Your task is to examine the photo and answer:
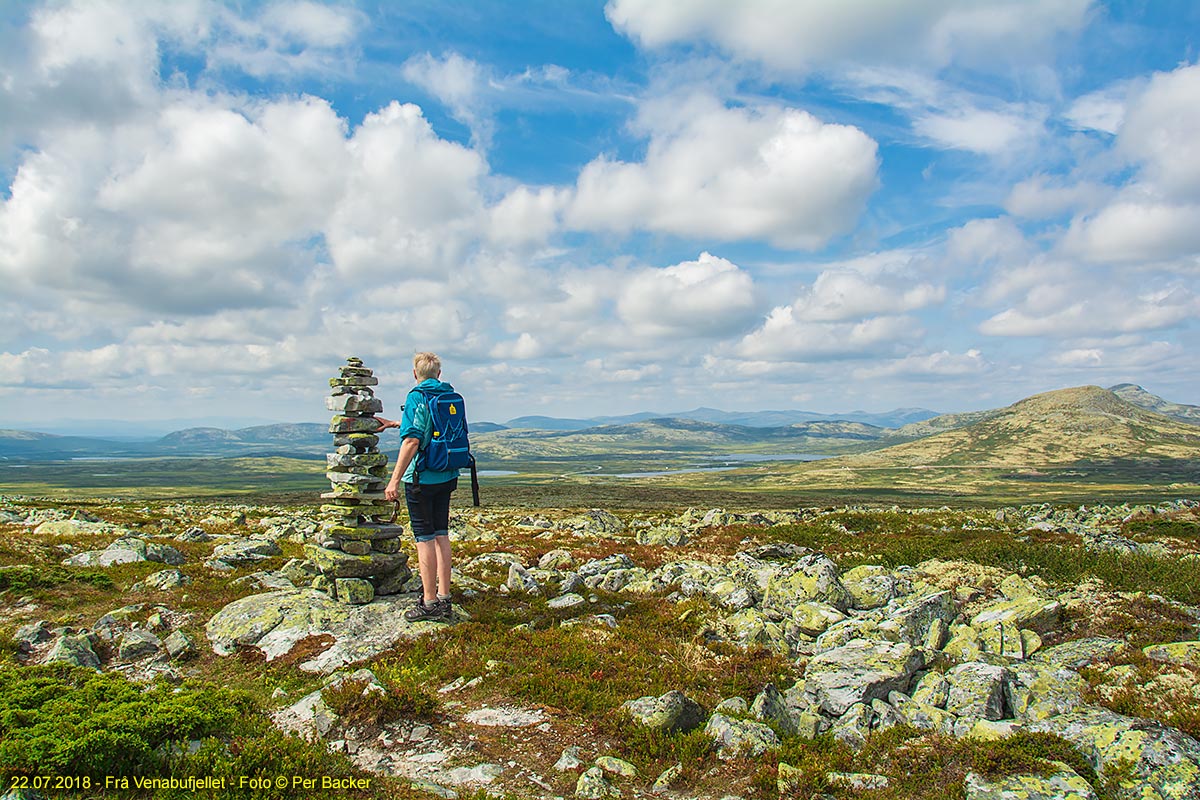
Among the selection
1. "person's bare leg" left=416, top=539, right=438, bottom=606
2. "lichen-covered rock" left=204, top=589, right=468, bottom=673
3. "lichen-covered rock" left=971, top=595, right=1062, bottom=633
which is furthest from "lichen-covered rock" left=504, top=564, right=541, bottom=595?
"lichen-covered rock" left=971, top=595, right=1062, bottom=633

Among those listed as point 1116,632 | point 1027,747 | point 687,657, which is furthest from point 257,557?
point 1116,632

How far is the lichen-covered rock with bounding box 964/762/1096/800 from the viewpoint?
691 centimetres

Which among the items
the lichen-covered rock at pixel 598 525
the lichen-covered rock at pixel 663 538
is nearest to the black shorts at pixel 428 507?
the lichen-covered rock at pixel 663 538

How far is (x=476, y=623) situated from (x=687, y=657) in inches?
180

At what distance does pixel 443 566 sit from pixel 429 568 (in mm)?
294

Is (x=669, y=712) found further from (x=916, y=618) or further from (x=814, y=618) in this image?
(x=916, y=618)

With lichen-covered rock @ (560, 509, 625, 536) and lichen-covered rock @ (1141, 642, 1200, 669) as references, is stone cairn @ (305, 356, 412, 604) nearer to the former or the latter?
lichen-covered rock @ (1141, 642, 1200, 669)

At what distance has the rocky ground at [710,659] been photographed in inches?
308

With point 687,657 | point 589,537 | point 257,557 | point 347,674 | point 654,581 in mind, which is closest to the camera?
point 347,674

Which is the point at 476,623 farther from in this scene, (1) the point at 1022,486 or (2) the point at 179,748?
(1) the point at 1022,486

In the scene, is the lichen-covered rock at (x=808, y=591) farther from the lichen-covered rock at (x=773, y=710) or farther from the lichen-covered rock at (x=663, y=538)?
the lichen-covered rock at (x=663, y=538)

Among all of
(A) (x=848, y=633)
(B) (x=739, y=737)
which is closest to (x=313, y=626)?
(B) (x=739, y=737)

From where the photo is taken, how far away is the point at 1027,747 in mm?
7754

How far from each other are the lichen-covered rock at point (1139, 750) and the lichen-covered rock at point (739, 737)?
12.0 feet
